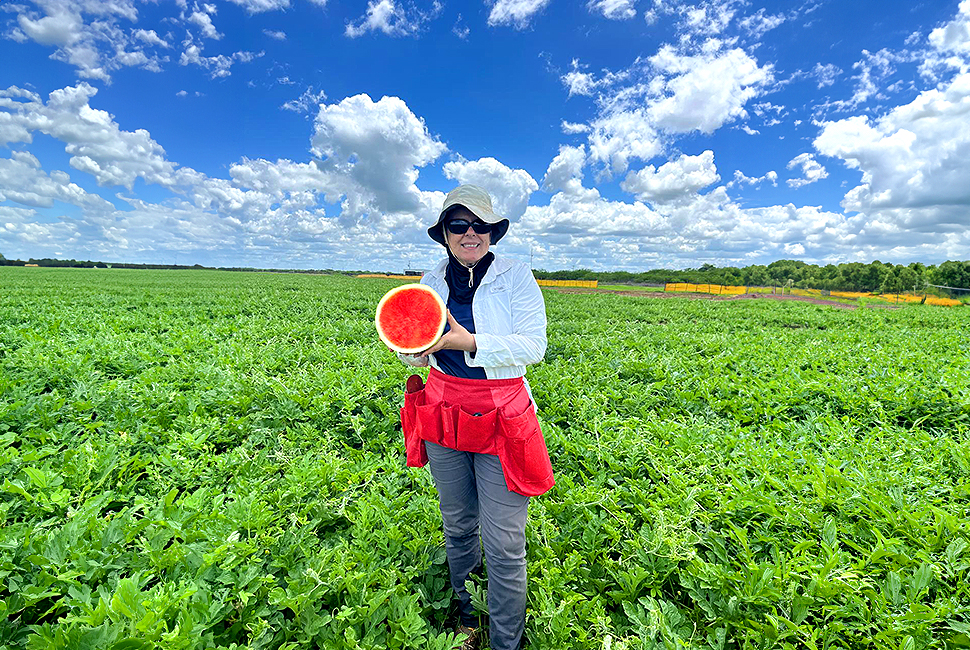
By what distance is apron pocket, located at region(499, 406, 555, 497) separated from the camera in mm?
1919

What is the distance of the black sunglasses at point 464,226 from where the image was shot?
1965 millimetres

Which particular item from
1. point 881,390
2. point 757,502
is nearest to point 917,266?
point 881,390

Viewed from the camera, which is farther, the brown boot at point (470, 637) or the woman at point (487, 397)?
the brown boot at point (470, 637)

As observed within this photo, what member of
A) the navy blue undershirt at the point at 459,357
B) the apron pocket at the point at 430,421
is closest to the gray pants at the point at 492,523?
the apron pocket at the point at 430,421

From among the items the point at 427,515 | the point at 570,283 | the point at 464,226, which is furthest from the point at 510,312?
the point at 570,283

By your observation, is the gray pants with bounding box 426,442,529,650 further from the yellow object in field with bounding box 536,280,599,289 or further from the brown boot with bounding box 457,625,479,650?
the yellow object in field with bounding box 536,280,599,289

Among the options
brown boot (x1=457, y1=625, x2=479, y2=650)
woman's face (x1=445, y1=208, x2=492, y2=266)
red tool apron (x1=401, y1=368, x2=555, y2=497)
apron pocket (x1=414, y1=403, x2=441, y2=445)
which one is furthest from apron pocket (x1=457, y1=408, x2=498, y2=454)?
brown boot (x1=457, y1=625, x2=479, y2=650)

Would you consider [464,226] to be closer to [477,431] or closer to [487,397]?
[487,397]

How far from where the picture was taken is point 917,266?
6456cm

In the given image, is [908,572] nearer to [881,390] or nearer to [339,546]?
[339,546]

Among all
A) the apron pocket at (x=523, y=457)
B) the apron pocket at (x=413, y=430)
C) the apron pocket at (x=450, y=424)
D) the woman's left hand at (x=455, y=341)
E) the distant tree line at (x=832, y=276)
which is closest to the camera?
the woman's left hand at (x=455, y=341)

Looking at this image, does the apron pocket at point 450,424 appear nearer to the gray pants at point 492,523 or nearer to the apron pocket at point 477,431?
the apron pocket at point 477,431

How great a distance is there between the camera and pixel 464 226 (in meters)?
1.97

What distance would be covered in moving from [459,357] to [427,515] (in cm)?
146
